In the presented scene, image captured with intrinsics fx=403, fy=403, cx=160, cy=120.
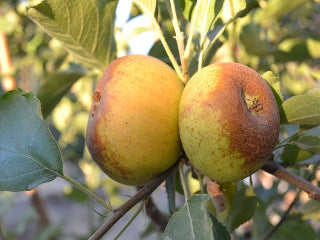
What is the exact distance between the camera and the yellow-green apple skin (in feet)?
2.22

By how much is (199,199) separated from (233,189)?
26 cm

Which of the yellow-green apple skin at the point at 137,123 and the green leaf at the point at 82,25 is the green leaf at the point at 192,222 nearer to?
the yellow-green apple skin at the point at 137,123

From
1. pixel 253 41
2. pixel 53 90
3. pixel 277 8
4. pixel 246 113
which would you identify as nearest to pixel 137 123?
pixel 246 113

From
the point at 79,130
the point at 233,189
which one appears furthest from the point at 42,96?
the point at 79,130

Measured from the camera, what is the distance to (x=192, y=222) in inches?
23.8

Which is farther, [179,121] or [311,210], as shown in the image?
[311,210]

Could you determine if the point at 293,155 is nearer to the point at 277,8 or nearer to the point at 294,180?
the point at 294,180

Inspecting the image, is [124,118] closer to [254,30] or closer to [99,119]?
[99,119]

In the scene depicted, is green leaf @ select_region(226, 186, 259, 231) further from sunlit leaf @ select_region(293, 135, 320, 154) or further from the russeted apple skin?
the russeted apple skin

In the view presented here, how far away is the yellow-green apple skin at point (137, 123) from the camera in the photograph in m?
0.68

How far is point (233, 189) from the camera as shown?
0.85m

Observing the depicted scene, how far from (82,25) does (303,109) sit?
487 mm

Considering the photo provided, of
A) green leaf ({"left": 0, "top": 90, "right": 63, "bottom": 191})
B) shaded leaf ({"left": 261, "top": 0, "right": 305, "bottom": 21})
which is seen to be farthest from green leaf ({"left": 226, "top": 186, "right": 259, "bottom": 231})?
shaded leaf ({"left": 261, "top": 0, "right": 305, "bottom": 21})

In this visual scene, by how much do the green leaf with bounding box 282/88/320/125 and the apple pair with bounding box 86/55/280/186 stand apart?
0.18 feet
